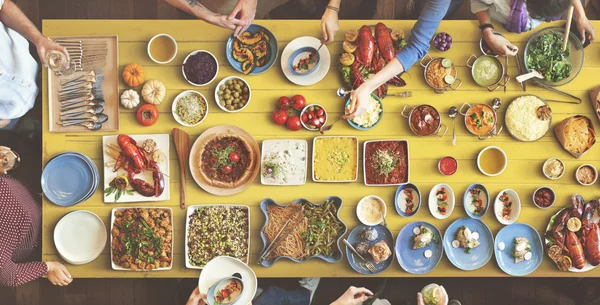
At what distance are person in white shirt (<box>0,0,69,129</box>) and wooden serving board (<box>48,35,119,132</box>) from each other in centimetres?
20

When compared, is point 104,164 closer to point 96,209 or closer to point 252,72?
point 96,209

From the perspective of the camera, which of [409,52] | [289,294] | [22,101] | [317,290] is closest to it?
[409,52]

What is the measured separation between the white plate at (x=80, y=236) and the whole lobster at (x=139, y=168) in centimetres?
40

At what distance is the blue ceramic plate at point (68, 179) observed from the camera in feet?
10.8

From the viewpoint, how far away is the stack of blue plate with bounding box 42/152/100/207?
3281 millimetres

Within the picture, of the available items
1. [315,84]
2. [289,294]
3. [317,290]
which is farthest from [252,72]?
[317,290]

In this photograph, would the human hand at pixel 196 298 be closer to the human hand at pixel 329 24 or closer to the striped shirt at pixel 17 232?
the striped shirt at pixel 17 232

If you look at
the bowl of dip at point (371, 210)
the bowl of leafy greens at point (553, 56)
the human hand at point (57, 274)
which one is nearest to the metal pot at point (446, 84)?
the bowl of leafy greens at point (553, 56)

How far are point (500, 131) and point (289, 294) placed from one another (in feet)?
7.01

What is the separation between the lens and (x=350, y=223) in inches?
132

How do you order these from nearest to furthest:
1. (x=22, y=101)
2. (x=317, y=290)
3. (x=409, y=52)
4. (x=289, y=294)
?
(x=409, y=52) < (x=22, y=101) < (x=289, y=294) < (x=317, y=290)

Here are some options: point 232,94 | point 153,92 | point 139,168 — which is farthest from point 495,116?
point 139,168

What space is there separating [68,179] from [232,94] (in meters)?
1.37

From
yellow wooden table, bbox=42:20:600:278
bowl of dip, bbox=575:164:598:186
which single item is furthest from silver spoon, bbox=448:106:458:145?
bowl of dip, bbox=575:164:598:186
